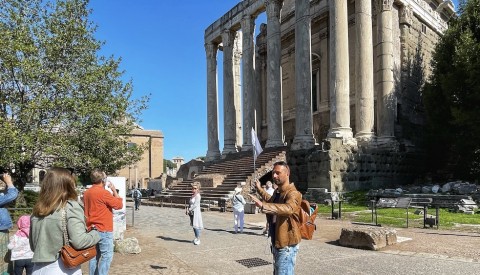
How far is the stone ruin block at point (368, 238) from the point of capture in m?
9.35

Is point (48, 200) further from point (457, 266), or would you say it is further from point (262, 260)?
point (457, 266)

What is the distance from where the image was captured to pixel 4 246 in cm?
607

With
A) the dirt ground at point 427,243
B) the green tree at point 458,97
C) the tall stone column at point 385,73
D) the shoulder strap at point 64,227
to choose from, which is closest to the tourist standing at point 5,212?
the shoulder strap at point 64,227

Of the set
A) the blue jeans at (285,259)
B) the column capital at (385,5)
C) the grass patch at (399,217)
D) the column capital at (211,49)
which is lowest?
the grass patch at (399,217)

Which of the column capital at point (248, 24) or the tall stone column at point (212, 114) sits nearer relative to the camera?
the column capital at point (248, 24)

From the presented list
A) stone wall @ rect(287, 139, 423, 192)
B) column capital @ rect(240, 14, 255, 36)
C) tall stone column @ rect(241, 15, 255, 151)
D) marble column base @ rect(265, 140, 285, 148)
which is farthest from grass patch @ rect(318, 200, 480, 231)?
column capital @ rect(240, 14, 255, 36)

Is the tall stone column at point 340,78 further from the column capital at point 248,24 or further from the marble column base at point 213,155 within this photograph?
the marble column base at point 213,155

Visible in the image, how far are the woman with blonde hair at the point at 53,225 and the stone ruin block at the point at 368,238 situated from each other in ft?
23.7

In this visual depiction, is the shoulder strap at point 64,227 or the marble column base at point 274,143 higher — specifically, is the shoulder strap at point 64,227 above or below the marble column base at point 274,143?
below

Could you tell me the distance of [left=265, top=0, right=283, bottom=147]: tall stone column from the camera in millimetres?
26688

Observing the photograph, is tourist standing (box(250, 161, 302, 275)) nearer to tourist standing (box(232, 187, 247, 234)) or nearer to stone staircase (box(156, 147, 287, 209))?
tourist standing (box(232, 187, 247, 234))

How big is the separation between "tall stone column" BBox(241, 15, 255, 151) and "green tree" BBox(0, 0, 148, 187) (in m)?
13.7

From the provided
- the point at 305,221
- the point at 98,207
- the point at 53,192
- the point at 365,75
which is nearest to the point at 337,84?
the point at 365,75

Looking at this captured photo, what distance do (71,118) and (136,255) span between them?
7.76m
